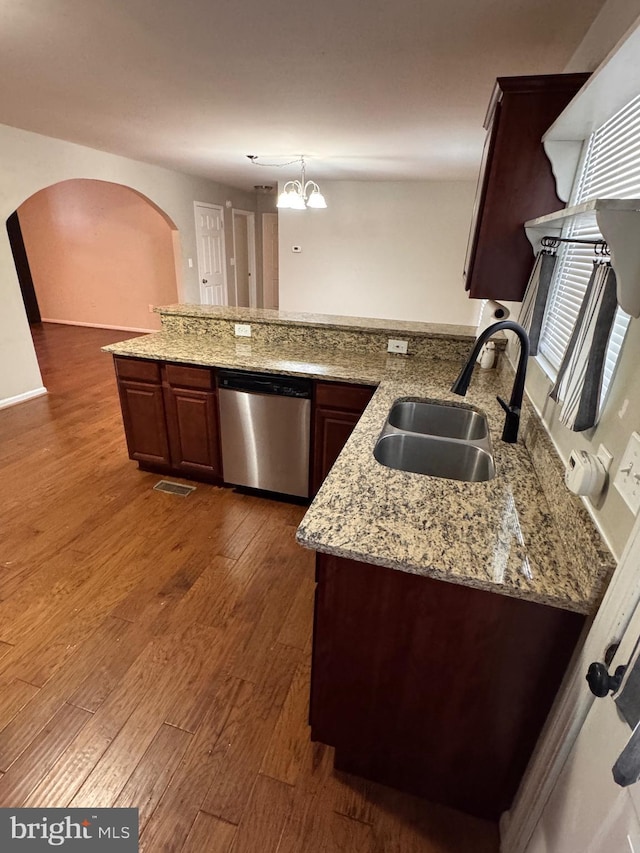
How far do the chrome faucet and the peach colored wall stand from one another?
6.20 m

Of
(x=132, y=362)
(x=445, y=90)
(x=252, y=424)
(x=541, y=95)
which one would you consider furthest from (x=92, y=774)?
(x=445, y=90)

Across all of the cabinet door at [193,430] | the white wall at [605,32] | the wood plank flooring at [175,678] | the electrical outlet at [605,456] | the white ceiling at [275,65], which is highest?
the white ceiling at [275,65]

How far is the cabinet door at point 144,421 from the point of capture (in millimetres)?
2658

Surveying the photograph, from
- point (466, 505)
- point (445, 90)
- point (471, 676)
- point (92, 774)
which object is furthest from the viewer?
point (445, 90)

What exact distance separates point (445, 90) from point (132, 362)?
2472 millimetres

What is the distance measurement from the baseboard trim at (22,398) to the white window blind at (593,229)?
449 centimetres

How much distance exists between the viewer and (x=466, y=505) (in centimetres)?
118

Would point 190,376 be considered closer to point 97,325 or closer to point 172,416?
point 172,416

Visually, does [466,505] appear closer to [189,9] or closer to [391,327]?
[391,327]

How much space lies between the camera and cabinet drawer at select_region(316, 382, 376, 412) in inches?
88.0

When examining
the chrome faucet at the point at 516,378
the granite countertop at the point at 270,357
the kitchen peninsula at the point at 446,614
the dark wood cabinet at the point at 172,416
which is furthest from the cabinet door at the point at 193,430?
the chrome faucet at the point at 516,378

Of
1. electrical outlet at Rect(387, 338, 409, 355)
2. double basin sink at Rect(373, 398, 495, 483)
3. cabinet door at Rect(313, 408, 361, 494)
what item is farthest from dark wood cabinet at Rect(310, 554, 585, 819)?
electrical outlet at Rect(387, 338, 409, 355)

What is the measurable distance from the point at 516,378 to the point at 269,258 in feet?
27.4

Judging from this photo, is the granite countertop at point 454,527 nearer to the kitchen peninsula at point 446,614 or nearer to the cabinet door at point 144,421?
the kitchen peninsula at point 446,614
